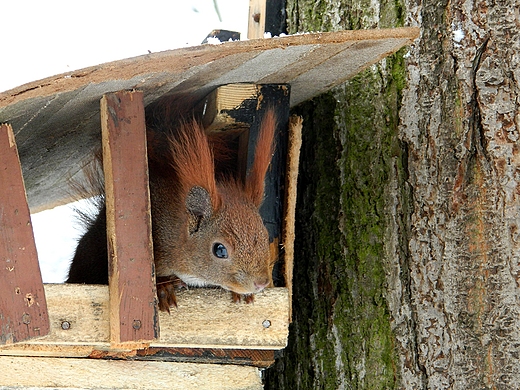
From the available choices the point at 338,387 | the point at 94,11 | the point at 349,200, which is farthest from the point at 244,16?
the point at 338,387

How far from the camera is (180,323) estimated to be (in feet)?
7.13

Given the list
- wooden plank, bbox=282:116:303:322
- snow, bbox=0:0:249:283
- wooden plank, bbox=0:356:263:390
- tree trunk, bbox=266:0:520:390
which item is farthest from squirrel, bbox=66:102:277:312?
snow, bbox=0:0:249:283

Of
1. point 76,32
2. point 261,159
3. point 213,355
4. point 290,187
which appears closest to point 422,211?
point 290,187

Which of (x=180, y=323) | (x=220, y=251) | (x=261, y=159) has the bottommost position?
(x=180, y=323)

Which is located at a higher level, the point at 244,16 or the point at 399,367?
the point at 244,16

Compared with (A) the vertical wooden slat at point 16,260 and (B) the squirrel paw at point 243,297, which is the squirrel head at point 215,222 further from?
(A) the vertical wooden slat at point 16,260

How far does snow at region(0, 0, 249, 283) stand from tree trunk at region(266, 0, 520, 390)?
181 cm

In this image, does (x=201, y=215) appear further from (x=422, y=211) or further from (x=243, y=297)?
(x=422, y=211)

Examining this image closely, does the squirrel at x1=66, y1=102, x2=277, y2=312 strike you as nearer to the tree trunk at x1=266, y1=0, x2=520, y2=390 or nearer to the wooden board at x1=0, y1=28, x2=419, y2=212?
the wooden board at x1=0, y1=28, x2=419, y2=212

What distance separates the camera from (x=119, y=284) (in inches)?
80.0

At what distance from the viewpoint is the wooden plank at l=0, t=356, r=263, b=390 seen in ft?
7.22

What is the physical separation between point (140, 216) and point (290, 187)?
0.58 metres

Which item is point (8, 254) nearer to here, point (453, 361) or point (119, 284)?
point (119, 284)

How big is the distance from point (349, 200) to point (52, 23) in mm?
Answer: 2826
